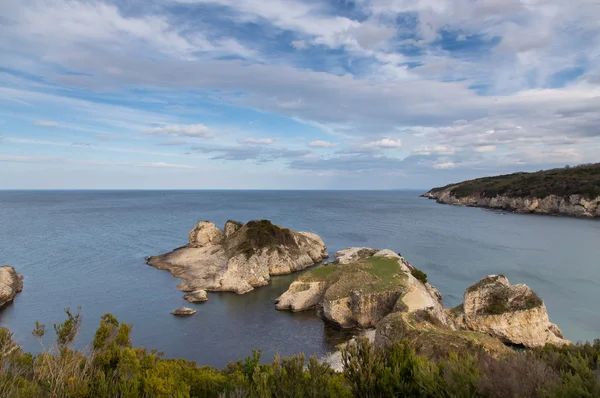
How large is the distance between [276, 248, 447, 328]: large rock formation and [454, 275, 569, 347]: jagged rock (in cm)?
264

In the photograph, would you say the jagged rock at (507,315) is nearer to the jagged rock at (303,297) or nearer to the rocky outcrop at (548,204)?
the jagged rock at (303,297)

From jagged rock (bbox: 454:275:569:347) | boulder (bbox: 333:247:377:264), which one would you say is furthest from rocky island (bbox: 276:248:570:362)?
A: boulder (bbox: 333:247:377:264)

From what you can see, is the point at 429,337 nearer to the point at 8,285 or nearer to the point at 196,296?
the point at 196,296

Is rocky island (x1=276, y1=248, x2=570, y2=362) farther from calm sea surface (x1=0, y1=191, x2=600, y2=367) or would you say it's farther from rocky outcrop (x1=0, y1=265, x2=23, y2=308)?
rocky outcrop (x1=0, y1=265, x2=23, y2=308)

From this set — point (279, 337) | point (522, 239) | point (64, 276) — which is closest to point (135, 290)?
point (64, 276)

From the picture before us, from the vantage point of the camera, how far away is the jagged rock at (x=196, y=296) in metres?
39.8

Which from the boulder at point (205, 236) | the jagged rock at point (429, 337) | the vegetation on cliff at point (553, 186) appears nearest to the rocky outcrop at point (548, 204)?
the vegetation on cliff at point (553, 186)

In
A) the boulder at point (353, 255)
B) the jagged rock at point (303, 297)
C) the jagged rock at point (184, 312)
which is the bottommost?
the jagged rock at point (184, 312)

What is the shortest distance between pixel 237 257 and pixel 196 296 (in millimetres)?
8598

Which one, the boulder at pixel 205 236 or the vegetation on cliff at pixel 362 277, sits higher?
the boulder at pixel 205 236

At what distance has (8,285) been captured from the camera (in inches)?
1608

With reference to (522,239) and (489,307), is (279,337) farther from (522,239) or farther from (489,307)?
(522,239)

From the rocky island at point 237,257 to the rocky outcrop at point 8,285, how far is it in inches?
672

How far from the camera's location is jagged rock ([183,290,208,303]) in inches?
1565
